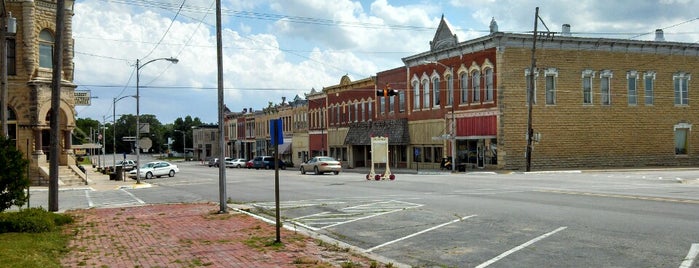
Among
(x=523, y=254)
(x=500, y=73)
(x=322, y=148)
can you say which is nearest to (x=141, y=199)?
(x=523, y=254)

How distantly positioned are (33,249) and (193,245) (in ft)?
8.53

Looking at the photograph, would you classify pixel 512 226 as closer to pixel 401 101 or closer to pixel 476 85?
pixel 476 85

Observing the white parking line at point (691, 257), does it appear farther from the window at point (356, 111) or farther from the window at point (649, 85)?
the window at point (356, 111)

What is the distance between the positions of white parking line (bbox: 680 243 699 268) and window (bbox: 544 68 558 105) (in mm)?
36407

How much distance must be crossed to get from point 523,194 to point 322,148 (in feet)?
169

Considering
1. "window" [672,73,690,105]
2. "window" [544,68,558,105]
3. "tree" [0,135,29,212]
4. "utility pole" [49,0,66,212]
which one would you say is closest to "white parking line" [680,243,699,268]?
"tree" [0,135,29,212]

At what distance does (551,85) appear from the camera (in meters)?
45.3

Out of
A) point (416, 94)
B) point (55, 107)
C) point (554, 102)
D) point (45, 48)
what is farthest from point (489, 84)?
point (55, 107)

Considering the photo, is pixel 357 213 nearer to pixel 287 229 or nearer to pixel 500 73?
pixel 287 229

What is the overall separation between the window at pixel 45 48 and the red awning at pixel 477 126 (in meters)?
28.5

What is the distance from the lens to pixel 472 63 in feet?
154

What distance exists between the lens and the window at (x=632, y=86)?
47.7 metres

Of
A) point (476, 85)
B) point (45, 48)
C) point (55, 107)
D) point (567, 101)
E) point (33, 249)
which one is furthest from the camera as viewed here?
point (476, 85)

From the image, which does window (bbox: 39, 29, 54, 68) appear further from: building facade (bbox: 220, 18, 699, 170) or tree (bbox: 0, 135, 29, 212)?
tree (bbox: 0, 135, 29, 212)
